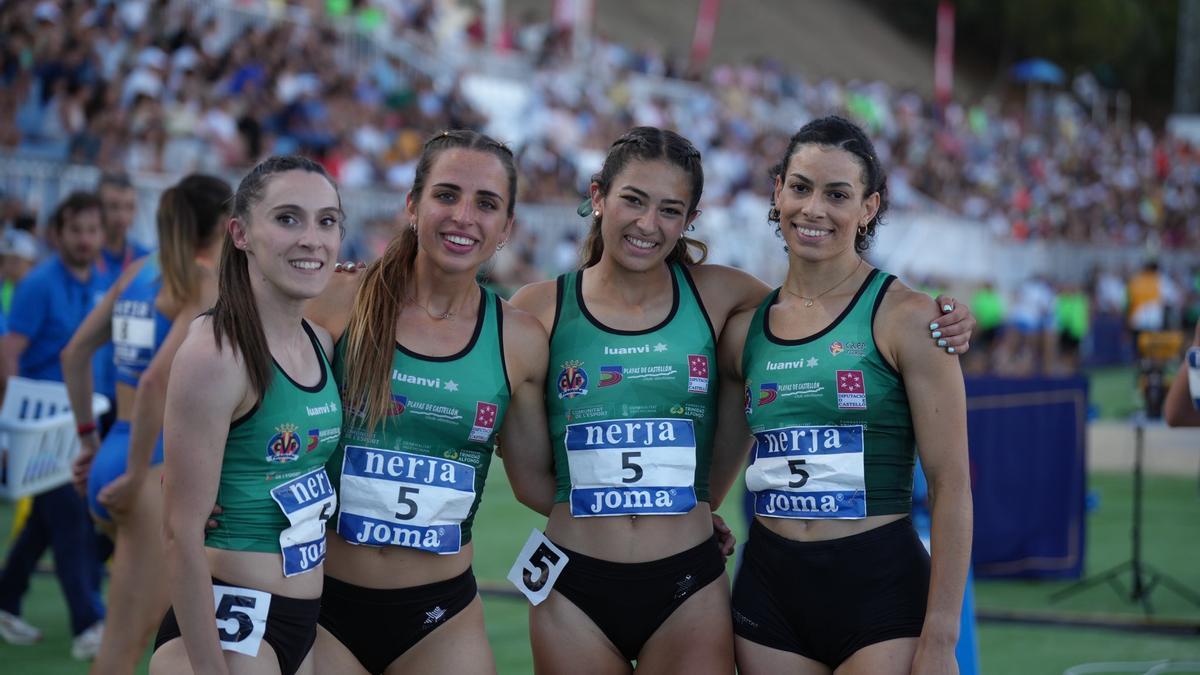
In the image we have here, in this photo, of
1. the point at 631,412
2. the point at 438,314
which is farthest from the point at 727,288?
the point at 438,314

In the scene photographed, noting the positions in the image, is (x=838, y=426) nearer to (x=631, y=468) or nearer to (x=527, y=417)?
(x=631, y=468)

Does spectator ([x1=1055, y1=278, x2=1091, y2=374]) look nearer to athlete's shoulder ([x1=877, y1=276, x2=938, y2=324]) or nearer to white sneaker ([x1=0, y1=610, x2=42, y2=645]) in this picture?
white sneaker ([x1=0, y1=610, x2=42, y2=645])

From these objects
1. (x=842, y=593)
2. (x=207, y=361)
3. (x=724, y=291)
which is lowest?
(x=842, y=593)

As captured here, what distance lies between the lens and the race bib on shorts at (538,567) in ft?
12.6

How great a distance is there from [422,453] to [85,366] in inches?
86.0

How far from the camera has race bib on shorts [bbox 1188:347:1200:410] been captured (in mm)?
4312

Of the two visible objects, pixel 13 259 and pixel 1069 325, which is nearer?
pixel 13 259

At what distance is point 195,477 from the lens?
3.06m

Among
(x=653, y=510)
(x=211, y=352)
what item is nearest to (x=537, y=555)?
(x=653, y=510)

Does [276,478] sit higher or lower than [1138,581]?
higher

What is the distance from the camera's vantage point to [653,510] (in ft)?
12.5

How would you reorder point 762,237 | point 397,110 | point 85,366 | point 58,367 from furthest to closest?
point 762,237, point 397,110, point 58,367, point 85,366

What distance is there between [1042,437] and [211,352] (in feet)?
21.4

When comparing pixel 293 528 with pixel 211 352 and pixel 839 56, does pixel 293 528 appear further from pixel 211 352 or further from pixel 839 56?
pixel 839 56
